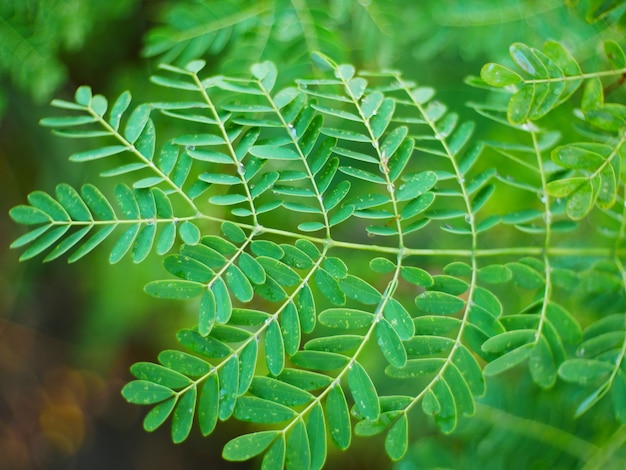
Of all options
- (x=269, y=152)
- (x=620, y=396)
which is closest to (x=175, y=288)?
(x=269, y=152)

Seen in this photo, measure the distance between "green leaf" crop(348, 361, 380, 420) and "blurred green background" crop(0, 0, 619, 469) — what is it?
0.53m

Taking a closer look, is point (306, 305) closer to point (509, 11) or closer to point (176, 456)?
point (509, 11)

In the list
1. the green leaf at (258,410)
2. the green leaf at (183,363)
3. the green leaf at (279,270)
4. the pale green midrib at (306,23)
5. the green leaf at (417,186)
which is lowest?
the green leaf at (258,410)

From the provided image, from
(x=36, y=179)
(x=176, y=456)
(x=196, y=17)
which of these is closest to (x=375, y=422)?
(x=196, y=17)

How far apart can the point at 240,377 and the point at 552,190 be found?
0.37 meters

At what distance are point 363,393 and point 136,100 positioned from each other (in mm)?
986

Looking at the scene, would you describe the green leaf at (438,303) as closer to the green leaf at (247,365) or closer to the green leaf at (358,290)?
the green leaf at (358,290)

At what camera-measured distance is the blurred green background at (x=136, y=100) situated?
1.04m

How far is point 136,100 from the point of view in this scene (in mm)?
1316

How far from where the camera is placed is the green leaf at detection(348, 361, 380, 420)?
57cm

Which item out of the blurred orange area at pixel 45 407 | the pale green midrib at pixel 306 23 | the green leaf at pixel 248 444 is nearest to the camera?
the green leaf at pixel 248 444

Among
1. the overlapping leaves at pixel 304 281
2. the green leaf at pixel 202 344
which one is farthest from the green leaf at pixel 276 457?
the green leaf at pixel 202 344

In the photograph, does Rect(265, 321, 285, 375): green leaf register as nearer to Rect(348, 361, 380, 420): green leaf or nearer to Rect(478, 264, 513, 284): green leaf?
Rect(348, 361, 380, 420): green leaf

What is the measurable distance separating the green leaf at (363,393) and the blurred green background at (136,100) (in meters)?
0.53
